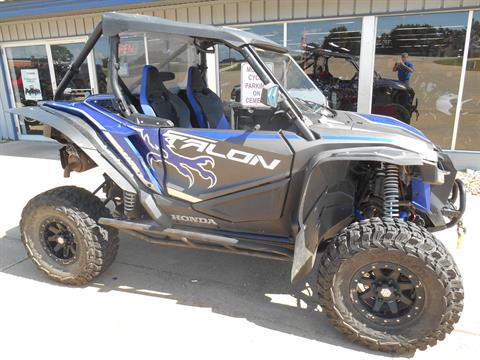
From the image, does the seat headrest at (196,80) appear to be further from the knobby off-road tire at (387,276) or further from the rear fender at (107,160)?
the knobby off-road tire at (387,276)

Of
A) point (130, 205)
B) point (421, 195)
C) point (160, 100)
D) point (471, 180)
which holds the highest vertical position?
point (160, 100)

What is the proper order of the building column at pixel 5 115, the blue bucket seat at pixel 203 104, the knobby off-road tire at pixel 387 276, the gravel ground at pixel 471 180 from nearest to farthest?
the knobby off-road tire at pixel 387 276 < the blue bucket seat at pixel 203 104 < the gravel ground at pixel 471 180 < the building column at pixel 5 115

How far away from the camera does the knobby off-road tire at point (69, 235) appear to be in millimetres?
3193

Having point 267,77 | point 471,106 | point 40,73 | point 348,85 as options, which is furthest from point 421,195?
point 40,73

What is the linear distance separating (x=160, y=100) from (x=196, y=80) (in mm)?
516

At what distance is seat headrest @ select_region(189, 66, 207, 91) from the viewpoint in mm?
3723

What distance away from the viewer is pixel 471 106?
681 cm

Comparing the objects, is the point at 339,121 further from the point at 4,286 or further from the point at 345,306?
the point at 4,286

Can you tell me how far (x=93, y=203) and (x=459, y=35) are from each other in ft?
20.4

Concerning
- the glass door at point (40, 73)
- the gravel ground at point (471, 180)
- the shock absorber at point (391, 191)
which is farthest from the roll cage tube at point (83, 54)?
the glass door at point (40, 73)

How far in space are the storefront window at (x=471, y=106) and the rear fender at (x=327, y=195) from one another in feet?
16.1

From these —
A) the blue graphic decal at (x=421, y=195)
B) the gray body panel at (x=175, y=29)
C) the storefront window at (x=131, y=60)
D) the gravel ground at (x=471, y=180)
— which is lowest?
the gravel ground at (x=471, y=180)

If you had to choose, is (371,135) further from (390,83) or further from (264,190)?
(390,83)

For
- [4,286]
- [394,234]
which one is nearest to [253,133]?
[394,234]
